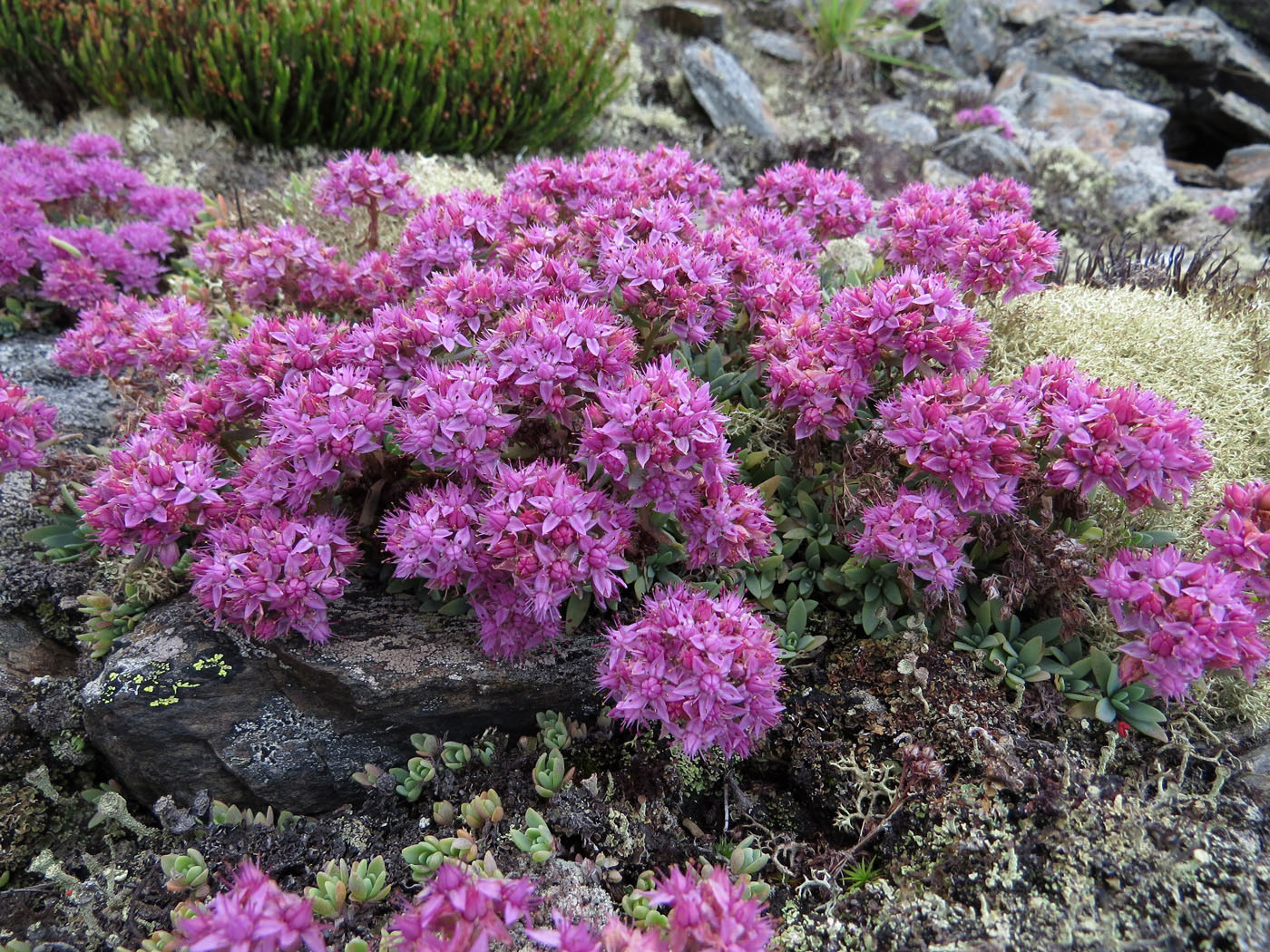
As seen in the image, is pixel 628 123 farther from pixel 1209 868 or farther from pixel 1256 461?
pixel 1209 868

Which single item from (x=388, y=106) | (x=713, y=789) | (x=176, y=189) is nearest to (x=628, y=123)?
(x=388, y=106)

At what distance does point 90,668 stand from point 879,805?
274 centimetres

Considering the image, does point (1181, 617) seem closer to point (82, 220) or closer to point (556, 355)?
point (556, 355)

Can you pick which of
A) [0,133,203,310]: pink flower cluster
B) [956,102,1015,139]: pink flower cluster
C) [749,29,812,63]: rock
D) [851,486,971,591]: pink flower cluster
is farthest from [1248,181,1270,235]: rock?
[0,133,203,310]: pink flower cluster

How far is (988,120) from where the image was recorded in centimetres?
945

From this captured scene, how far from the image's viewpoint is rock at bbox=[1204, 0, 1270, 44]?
13.5 metres

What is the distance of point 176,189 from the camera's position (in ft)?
16.9

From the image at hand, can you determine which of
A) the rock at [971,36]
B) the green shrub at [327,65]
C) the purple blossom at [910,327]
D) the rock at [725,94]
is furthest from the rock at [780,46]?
the purple blossom at [910,327]

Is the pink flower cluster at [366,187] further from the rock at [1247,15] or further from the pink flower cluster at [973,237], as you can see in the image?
the rock at [1247,15]

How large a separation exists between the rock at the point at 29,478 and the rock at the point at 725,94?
647 cm

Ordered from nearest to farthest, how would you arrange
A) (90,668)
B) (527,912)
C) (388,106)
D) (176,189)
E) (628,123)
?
(527,912) < (90,668) < (176,189) < (388,106) < (628,123)

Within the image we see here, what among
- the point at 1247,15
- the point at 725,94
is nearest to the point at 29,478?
the point at 725,94

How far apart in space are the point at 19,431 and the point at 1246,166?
41.4 ft

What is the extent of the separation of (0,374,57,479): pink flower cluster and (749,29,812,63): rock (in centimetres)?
1077
